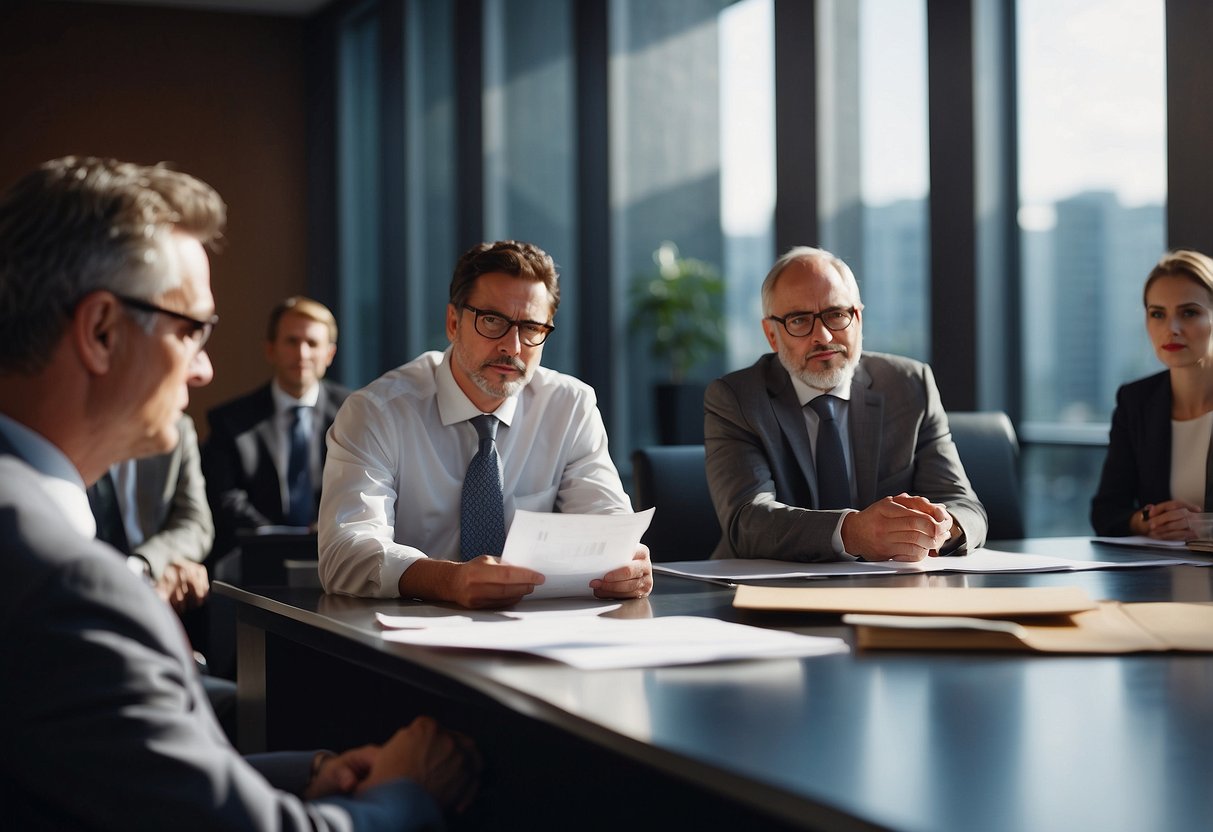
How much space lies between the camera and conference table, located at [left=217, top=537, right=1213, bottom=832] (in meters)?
0.95

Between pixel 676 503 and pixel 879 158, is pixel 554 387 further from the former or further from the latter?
pixel 879 158

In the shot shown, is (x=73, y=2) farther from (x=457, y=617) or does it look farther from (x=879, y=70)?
(x=457, y=617)

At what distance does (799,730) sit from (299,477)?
13.6ft

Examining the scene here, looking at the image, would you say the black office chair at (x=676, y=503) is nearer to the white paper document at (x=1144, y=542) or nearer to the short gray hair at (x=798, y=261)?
the short gray hair at (x=798, y=261)

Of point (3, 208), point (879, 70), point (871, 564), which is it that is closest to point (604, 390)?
point (879, 70)

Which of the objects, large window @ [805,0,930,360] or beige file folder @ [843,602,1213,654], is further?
large window @ [805,0,930,360]

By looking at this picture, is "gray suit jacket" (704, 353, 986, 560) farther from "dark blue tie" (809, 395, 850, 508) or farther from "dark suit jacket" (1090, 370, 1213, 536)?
"dark suit jacket" (1090, 370, 1213, 536)

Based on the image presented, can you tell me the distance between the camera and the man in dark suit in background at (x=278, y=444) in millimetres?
5035

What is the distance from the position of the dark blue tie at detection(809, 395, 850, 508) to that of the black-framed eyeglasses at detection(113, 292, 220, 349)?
184 centimetres

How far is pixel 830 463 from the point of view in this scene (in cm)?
296

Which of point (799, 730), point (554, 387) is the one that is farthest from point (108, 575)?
point (554, 387)

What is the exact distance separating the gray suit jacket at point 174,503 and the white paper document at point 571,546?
194 cm

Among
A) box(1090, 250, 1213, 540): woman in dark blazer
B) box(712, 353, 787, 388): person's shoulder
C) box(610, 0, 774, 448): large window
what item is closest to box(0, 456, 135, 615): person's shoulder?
box(712, 353, 787, 388): person's shoulder

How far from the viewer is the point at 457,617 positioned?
1797 mm
